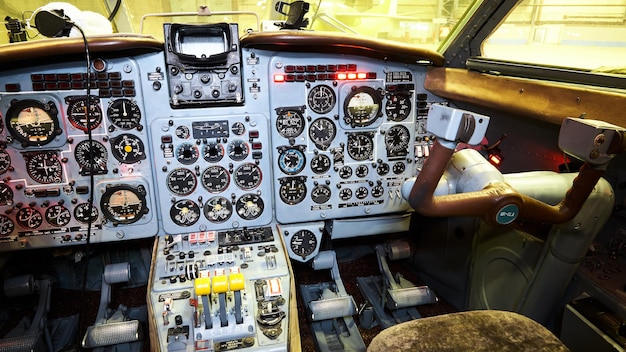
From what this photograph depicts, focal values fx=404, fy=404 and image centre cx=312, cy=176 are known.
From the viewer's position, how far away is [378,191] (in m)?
3.22

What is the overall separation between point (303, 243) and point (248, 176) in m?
0.71

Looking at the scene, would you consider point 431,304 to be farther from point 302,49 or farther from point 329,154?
point 302,49

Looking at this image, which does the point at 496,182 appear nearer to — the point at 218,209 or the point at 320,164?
the point at 320,164

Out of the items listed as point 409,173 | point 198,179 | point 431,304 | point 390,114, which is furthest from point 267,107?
point 431,304

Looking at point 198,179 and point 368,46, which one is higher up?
point 368,46

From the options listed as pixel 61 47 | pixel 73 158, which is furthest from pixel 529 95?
pixel 73 158

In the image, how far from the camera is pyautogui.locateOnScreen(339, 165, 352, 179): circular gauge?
3100mm

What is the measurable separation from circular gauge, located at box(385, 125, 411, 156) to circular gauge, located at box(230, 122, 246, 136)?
1.09 metres

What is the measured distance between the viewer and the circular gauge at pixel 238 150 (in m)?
2.86

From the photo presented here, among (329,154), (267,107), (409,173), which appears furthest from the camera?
(409,173)

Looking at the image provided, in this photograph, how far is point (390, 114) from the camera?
3084 millimetres

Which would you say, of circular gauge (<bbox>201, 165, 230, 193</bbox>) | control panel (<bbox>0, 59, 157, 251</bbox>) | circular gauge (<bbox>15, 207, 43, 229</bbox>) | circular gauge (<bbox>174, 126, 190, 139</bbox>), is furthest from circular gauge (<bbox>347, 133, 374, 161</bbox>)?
circular gauge (<bbox>15, 207, 43, 229</bbox>)

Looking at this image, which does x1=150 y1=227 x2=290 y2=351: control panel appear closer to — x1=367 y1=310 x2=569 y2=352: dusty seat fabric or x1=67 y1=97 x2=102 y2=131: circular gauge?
x1=367 y1=310 x2=569 y2=352: dusty seat fabric

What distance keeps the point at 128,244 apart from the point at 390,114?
246cm
